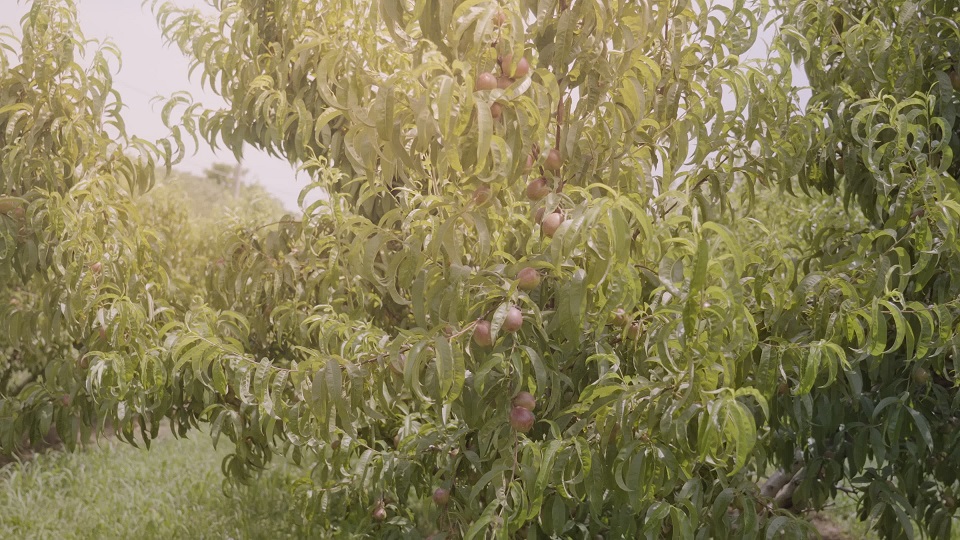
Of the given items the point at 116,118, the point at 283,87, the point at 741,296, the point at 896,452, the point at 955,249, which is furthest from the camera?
the point at 283,87

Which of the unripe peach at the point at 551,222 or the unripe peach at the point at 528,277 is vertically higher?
the unripe peach at the point at 551,222

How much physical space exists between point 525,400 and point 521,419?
0.10 feet

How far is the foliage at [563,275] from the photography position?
3.87 feet

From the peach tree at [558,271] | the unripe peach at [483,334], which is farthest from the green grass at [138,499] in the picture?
the unripe peach at [483,334]

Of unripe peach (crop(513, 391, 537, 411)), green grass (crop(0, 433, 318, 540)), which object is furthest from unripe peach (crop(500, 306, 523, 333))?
green grass (crop(0, 433, 318, 540))

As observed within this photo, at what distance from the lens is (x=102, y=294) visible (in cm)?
196

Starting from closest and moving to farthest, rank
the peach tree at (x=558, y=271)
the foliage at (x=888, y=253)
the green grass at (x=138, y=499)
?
the peach tree at (x=558, y=271) < the foliage at (x=888, y=253) < the green grass at (x=138, y=499)

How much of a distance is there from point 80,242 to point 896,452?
6.55 feet

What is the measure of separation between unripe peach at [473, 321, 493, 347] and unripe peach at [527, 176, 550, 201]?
24 centimetres

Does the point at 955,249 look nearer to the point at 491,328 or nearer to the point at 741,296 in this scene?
the point at 741,296

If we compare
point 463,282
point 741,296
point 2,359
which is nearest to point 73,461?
point 2,359

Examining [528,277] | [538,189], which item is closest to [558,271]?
[528,277]

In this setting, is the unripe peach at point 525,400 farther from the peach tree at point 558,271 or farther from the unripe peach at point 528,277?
the unripe peach at point 528,277

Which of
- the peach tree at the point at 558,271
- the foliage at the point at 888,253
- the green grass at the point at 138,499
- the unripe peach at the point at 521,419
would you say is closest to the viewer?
the peach tree at the point at 558,271
